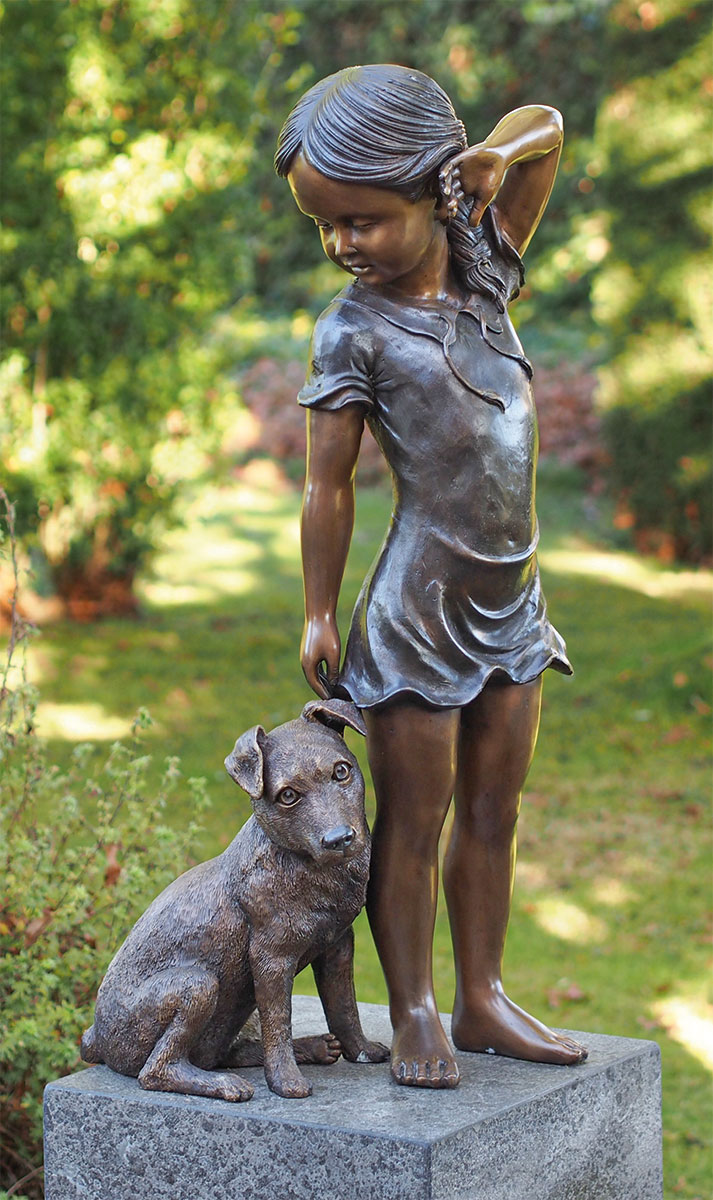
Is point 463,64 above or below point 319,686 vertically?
above

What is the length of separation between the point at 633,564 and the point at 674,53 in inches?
163

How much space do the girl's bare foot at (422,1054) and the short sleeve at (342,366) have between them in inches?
50.4

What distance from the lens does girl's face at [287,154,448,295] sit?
9.45 feet

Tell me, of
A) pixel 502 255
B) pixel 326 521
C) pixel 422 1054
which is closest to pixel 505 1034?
pixel 422 1054

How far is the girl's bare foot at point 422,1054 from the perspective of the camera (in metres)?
2.91

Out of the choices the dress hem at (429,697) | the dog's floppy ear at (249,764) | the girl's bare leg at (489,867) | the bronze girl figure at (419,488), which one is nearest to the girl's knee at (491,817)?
the girl's bare leg at (489,867)

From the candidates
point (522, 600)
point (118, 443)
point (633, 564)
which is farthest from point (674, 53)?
point (522, 600)

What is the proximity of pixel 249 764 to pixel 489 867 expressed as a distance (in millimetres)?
670

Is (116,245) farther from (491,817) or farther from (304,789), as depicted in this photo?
(304,789)

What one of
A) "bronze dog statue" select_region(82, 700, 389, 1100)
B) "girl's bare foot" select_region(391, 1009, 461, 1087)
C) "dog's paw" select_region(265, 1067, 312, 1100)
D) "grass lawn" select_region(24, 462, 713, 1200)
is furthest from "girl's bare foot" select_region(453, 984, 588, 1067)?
"grass lawn" select_region(24, 462, 713, 1200)

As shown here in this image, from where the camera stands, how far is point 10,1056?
3.57 meters

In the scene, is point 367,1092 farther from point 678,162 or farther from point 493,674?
point 678,162

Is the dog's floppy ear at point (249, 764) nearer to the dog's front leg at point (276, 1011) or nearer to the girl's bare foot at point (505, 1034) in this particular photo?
the dog's front leg at point (276, 1011)

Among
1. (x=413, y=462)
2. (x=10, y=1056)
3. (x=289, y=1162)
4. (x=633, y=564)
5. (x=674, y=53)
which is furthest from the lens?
(x=633, y=564)
